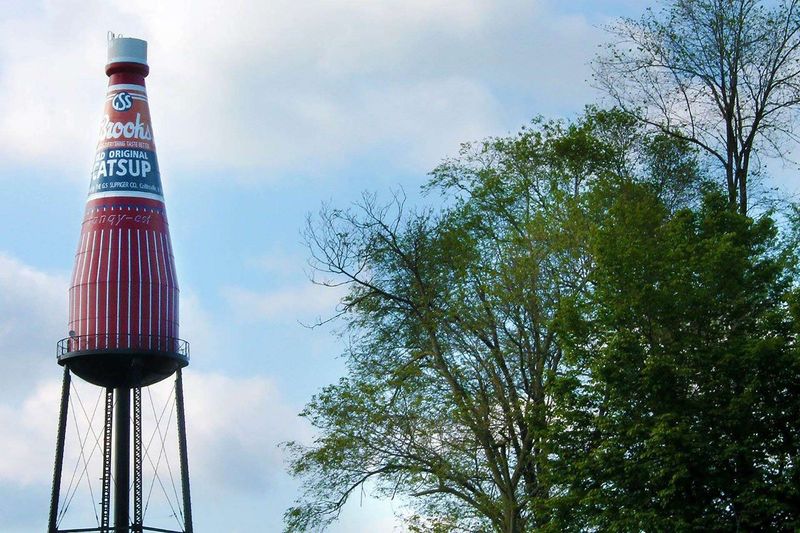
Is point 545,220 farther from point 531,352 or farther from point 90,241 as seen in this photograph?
point 90,241

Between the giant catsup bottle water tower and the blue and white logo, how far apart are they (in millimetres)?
31

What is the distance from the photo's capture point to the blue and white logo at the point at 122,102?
48375mm

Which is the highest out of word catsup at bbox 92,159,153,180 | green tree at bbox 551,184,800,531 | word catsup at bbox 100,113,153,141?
word catsup at bbox 100,113,153,141

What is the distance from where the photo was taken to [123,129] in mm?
48156

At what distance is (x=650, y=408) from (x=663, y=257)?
327cm

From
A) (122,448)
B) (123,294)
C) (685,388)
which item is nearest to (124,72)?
(123,294)

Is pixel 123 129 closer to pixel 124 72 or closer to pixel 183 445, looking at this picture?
pixel 124 72

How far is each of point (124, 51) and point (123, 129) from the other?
254 centimetres

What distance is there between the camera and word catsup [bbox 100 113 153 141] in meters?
48.2

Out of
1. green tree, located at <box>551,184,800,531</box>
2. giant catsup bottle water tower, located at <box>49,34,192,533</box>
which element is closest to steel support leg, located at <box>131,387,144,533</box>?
giant catsup bottle water tower, located at <box>49,34,192,533</box>

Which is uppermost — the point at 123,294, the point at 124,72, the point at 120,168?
the point at 124,72

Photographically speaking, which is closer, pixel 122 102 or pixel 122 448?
pixel 122 448

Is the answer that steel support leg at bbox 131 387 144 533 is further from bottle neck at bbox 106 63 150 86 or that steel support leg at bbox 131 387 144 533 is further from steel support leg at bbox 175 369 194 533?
bottle neck at bbox 106 63 150 86

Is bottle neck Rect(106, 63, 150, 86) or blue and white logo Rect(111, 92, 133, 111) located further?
bottle neck Rect(106, 63, 150, 86)
